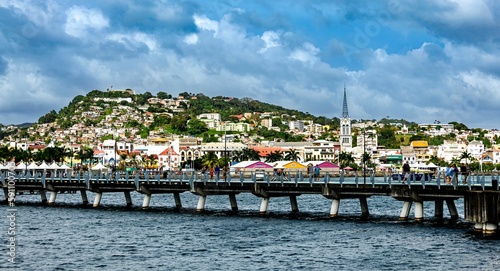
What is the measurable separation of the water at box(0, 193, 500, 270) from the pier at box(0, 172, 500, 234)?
4.73ft

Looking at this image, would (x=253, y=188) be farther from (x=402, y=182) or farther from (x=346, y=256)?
(x=346, y=256)

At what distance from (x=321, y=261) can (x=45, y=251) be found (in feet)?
54.1

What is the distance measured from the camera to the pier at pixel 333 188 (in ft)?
164

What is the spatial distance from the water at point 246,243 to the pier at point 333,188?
1.44 m

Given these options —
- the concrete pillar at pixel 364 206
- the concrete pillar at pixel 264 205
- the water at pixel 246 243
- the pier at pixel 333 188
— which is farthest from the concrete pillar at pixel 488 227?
the concrete pillar at pixel 264 205

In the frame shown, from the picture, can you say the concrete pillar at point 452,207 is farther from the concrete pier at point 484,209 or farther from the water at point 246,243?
the concrete pier at point 484,209

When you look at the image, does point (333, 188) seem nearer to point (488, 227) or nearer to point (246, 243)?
point (246, 243)

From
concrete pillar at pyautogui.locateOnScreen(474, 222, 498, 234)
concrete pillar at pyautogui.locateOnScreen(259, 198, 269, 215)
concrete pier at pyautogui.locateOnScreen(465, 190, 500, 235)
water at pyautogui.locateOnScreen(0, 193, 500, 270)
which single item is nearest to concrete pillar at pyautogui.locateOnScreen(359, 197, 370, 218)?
water at pyautogui.locateOnScreen(0, 193, 500, 270)

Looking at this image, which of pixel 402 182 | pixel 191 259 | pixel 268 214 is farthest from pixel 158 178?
pixel 191 259

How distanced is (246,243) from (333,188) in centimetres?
1320

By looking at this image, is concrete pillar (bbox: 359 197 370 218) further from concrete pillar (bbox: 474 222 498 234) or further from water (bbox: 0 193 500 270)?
→ concrete pillar (bbox: 474 222 498 234)

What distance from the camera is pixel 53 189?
84.7m

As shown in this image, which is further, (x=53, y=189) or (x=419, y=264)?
(x=53, y=189)

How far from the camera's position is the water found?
145 feet
